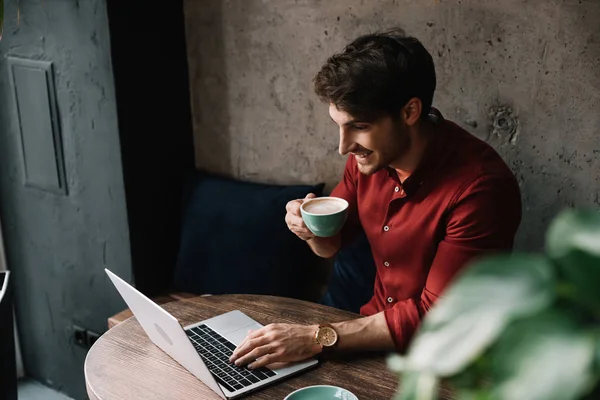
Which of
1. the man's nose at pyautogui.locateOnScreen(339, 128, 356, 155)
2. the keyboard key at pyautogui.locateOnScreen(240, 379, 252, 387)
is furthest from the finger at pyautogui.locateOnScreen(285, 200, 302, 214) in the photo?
the keyboard key at pyautogui.locateOnScreen(240, 379, 252, 387)

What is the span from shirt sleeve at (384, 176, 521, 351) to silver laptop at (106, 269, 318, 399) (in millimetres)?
250

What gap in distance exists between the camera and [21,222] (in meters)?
3.03

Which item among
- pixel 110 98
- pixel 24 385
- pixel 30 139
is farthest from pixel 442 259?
pixel 24 385

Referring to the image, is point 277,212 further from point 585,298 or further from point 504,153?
point 585,298

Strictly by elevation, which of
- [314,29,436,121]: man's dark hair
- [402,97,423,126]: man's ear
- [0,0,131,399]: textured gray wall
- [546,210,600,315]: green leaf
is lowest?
[0,0,131,399]: textured gray wall

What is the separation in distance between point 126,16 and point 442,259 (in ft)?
4.72

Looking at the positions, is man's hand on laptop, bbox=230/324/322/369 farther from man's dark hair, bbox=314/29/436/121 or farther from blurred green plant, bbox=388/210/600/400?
blurred green plant, bbox=388/210/600/400

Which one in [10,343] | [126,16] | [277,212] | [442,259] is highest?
[126,16]

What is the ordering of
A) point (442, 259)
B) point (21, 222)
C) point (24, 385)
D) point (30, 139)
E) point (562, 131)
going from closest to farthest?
point (442, 259) → point (562, 131) → point (30, 139) → point (21, 222) → point (24, 385)

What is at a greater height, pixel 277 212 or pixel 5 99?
pixel 5 99

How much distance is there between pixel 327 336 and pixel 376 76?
2.10 ft

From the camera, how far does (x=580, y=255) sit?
20.4 inches

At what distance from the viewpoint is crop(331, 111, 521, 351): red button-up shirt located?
5.63 ft

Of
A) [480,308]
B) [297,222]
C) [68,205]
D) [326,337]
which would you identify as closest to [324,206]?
[297,222]
